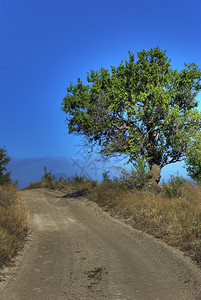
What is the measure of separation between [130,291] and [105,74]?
13737mm

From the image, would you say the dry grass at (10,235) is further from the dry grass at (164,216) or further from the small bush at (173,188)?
the small bush at (173,188)

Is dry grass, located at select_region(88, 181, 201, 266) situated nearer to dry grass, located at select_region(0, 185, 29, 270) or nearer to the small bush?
the small bush

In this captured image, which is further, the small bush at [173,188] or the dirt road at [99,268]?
the small bush at [173,188]

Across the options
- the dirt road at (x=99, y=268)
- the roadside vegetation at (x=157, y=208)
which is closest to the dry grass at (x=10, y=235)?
the dirt road at (x=99, y=268)

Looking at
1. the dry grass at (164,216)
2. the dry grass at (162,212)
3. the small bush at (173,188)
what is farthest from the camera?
the small bush at (173,188)

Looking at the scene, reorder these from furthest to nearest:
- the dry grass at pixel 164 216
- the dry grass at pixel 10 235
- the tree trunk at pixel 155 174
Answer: the tree trunk at pixel 155 174 → the dry grass at pixel 164 216 → the dry grass at pixel 10 235

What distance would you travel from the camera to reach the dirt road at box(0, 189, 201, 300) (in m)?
4.95

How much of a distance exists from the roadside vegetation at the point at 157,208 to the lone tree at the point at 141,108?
6.02 feet

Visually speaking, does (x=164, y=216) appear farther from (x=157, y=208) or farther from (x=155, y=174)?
(x=155, y=174)

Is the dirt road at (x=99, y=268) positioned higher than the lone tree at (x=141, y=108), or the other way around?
the lone tree at (x=141, y=108)

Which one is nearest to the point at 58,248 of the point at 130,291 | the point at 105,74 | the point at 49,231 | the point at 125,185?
the point at 49,231

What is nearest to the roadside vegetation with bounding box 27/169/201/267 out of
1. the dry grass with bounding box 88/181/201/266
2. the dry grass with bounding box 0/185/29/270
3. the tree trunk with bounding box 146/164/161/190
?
the dry grass with bounding box 88/181/201/266

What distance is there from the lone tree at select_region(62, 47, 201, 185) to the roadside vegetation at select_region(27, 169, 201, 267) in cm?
183

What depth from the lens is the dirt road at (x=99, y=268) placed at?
16.2ft
